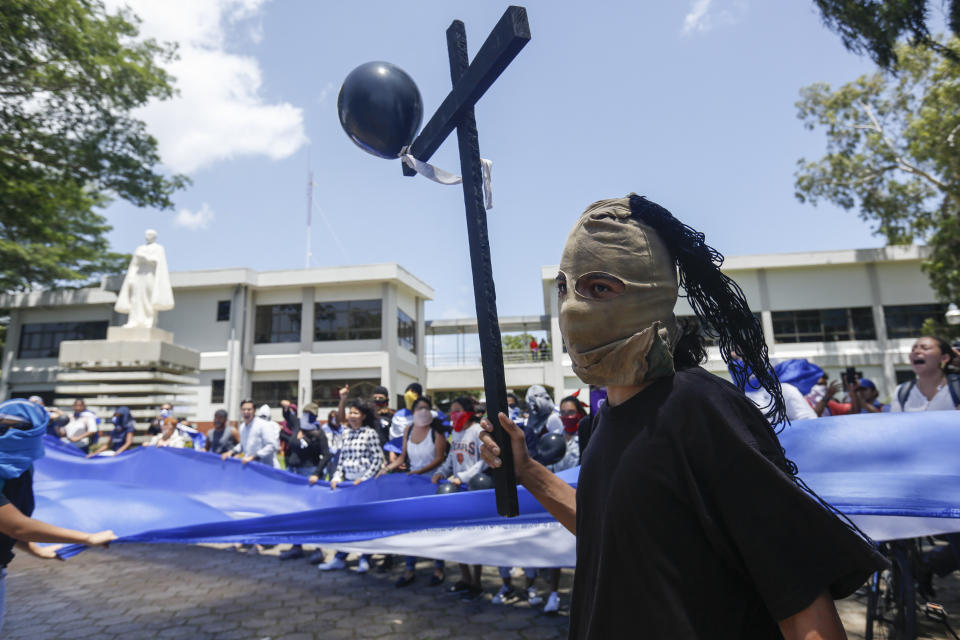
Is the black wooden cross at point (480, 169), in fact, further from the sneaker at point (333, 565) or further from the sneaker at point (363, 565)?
the sneaker at point (333, 565)

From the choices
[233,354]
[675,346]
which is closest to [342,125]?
[675,346]

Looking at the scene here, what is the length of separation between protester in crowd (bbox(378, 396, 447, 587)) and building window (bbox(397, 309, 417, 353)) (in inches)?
880

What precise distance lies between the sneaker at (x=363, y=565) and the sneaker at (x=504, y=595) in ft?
5.88

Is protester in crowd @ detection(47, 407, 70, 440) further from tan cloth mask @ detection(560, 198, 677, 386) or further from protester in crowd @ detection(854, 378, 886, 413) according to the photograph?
tan cloth mask @ detection(560, 198, 677, 386)

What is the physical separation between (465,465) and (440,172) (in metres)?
4.41

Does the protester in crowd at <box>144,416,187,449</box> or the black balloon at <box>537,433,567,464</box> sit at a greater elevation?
the black balloon at <box>537,433,567,464</box>

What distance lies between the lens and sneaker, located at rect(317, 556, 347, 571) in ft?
22.3

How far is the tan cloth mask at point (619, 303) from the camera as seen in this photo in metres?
1.23

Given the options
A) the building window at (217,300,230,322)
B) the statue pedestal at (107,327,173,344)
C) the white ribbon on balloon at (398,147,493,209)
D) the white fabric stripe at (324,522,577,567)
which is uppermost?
the building window at (217,300,230,322)

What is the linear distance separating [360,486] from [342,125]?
4.88 meters

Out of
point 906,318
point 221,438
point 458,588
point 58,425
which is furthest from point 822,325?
point 58,425

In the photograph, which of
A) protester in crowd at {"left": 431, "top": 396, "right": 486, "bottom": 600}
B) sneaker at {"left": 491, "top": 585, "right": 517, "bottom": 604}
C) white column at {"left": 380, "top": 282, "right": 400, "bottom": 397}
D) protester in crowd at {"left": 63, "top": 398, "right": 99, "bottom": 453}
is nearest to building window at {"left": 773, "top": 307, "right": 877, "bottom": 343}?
white column at {"left": 380, "top": 282, "right": 400, "bottom": 397}

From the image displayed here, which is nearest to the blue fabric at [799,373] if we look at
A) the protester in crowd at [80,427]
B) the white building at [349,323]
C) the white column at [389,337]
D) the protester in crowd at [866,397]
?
the protester in crowd at [866,397]

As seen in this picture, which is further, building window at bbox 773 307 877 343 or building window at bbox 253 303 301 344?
building window at bbox 253 303 301 344
